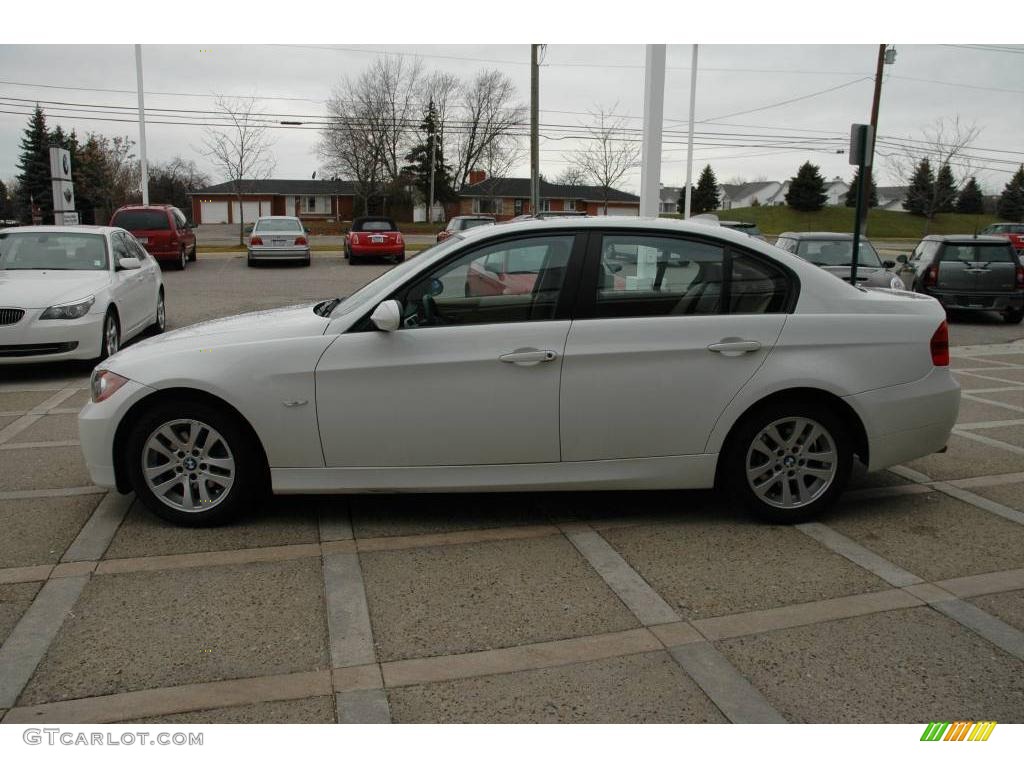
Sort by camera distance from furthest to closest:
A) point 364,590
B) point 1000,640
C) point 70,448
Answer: point 70,448
point 364,590
point 1000,640

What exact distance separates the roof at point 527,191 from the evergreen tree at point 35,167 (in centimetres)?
3105

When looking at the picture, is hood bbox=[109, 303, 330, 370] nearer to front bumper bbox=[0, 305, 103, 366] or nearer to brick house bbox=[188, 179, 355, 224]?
front bumper bbox=[0, 305, 103, 366]

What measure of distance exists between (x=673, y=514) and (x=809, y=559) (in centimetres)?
87

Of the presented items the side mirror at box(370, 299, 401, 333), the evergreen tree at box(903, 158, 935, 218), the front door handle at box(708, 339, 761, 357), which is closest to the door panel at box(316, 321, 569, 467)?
the side mirror at box(370, 299, 401, 333)

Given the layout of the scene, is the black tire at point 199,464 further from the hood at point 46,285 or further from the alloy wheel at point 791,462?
the hood at point 46,285

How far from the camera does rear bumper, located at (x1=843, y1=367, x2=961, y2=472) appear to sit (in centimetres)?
477

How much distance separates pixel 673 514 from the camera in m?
5.05

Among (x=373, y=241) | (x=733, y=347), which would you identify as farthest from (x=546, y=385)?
(x=373, y=241)

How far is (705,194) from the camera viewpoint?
7750cm

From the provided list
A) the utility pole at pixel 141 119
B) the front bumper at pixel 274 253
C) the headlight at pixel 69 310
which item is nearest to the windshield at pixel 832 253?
the headlight at pixel 69 310

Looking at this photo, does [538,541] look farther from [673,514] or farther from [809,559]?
[809,559]

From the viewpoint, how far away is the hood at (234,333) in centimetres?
470

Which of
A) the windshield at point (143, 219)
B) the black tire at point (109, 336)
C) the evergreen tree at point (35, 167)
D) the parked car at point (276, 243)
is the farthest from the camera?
the evergreen tree at point (35, 167)

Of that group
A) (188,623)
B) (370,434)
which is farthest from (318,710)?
(370,434)
